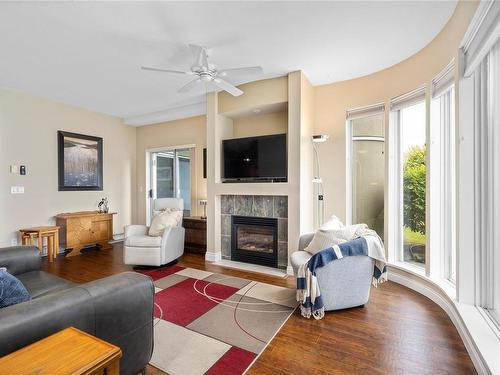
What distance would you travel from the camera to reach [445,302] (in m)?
2.40

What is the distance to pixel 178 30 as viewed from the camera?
96.5 inches

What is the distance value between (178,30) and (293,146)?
190cm

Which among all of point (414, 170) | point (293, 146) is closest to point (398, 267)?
point (414, 170)

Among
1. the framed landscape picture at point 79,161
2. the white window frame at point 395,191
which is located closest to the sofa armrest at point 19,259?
the framed landscape picture at point 79,161

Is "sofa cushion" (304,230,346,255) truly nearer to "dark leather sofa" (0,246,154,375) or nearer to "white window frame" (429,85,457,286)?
"white window frame" (429,85,457,286)

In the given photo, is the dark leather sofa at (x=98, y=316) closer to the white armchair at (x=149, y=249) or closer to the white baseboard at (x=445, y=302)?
the white armchair at (x=149, y=249)

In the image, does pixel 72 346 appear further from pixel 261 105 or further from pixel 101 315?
pixel 261 105

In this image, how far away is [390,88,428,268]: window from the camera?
3.02 metres

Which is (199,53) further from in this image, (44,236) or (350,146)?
(44,236)

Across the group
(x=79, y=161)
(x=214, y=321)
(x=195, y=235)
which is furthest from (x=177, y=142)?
(x=214, y=321)

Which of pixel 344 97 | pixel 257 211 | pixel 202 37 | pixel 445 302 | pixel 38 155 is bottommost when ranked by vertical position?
pixel 445 302

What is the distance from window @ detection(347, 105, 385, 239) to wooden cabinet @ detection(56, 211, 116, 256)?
4636 mm

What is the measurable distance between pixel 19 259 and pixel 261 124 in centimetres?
348

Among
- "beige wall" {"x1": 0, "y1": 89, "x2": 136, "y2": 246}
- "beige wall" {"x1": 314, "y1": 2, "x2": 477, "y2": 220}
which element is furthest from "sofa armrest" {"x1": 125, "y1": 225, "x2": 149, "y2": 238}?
"beige wall" {"x1": 314, "y1": 2, "x2": 477, "y2": 220}
